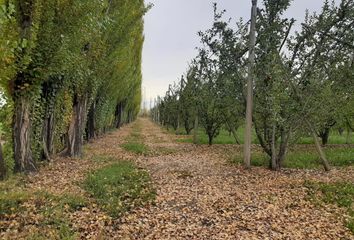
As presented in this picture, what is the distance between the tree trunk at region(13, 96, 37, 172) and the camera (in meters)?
8.62

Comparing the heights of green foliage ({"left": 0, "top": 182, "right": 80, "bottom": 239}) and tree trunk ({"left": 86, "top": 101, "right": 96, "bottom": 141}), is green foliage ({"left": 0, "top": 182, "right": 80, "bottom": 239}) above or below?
below

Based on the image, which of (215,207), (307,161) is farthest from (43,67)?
(307,161)

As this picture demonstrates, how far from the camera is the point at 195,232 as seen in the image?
557 centimetres

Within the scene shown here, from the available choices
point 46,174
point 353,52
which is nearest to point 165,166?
point 46,174

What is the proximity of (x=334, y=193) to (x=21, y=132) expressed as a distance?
8.54 m

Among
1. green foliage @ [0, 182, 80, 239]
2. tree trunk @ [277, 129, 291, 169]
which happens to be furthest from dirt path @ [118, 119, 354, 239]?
green foliage @ [0, 182, 80, 239]

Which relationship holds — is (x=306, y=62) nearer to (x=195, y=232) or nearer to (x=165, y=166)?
(x=165, y=166)

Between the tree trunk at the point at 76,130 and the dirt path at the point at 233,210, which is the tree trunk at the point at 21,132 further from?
the tree trunk at the point at 76,130

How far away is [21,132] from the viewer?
870 centimetres

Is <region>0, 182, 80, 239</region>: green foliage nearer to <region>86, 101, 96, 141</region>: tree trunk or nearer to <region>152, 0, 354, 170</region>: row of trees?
<region>152, 0, 354, 170</region>: row of trees

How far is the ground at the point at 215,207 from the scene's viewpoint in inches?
218

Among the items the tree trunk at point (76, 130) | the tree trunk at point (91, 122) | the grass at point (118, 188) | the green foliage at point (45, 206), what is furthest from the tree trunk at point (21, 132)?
the tree trunk at point (91, 122)

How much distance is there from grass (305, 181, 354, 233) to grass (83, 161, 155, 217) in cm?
414

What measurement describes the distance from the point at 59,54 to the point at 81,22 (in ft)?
3.98
